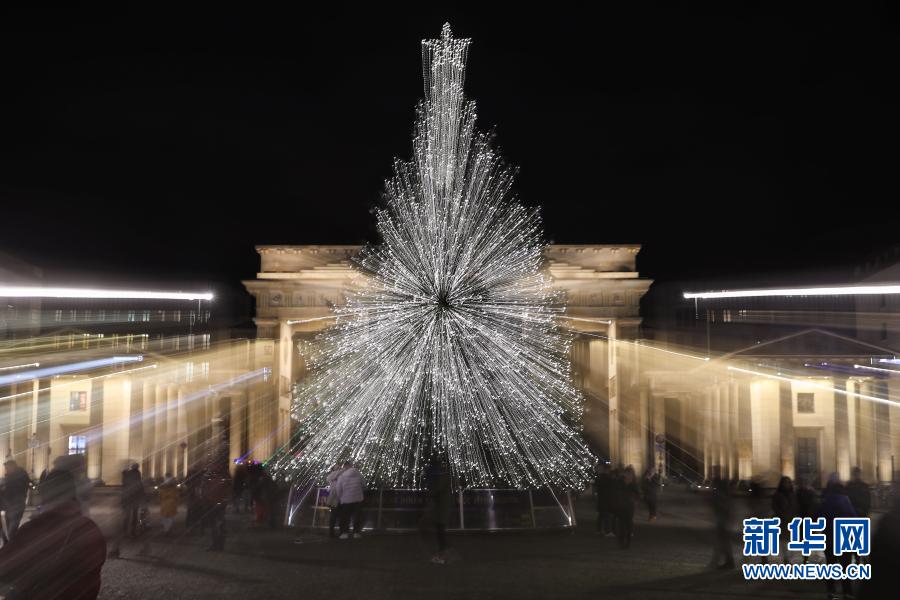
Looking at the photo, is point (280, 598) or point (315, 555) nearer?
point (280, 598)

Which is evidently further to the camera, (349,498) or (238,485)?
(238,485)

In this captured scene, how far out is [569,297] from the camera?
25328 mm

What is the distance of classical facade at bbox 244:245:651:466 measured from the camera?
2500cm

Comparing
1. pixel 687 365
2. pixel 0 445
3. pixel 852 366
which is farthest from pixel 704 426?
pixel 0 445

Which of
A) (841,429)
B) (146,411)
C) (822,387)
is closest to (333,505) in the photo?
(146,411)

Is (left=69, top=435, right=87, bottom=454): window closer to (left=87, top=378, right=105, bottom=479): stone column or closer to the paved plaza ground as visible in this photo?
(left=87, top=378, right=105, bottom=479): stone column

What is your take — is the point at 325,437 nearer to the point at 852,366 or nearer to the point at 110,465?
the point at 110,465

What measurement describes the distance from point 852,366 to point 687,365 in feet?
18.7

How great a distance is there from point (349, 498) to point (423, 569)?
2.25 meters

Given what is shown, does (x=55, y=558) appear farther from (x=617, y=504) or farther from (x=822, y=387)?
(x=822, y=387)

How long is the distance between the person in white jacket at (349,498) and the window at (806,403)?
17.5 m

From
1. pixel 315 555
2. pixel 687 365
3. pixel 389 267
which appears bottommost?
pixel 315 555

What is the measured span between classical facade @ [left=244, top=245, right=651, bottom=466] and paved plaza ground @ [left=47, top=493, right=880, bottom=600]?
45.4 ft

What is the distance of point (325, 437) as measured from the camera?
71.7ft
